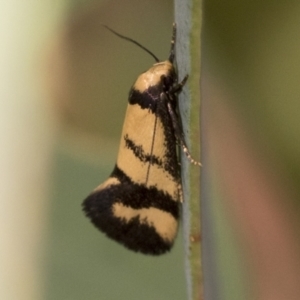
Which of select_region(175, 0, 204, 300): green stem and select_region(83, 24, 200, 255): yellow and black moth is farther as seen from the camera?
select_region(83, 24, 200, 255): yellow and black moth

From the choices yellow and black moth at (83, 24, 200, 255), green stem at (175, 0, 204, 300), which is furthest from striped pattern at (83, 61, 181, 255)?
green stem at (175, 0, 204, 300)

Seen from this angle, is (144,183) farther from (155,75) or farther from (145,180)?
(155,75)

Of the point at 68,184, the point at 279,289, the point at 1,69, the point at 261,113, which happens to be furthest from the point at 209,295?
the point at 1,69

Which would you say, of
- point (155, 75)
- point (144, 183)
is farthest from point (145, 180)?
point (155, 75)

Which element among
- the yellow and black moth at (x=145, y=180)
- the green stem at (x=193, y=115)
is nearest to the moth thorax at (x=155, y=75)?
the yellow and black moth at (x=145, y=180)

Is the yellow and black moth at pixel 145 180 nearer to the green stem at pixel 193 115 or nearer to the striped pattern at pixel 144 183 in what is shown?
the striped pattern at pixel 144 183

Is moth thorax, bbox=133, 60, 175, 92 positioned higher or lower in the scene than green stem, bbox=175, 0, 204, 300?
higher

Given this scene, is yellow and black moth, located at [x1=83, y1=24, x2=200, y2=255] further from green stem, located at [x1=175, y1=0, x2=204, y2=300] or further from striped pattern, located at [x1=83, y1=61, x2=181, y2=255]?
green stem, located at [x1=175, y1=0, x2=204, y2=300]

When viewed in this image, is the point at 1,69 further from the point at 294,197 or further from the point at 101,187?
the point at 294,197
